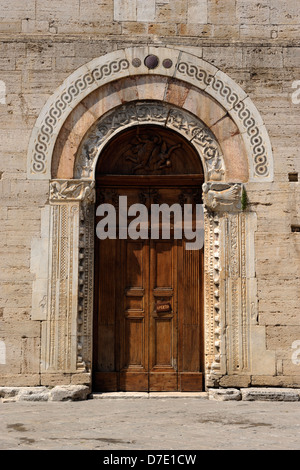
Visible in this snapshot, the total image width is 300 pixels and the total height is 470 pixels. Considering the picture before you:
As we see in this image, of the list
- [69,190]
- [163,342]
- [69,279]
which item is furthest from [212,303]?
[69,190]

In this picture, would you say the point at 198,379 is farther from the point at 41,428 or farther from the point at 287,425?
the point at 41,428

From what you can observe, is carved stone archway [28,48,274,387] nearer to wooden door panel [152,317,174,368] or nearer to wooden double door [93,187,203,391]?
wooden double door [93,187,203,391]

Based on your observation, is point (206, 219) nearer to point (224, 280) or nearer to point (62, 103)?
point (224, 280)

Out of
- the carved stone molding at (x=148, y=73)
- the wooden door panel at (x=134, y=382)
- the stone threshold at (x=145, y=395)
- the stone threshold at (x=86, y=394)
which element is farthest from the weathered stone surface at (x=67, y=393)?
the carved stone molding at (x=148, y=73)

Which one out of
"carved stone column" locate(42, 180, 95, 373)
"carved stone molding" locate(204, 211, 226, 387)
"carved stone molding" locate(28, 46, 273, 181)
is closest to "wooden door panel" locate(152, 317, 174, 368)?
"carved stone molding" locate(204, 211, 226, 387)

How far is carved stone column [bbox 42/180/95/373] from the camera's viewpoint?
8.59 metres

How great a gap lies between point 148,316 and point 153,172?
212 cm

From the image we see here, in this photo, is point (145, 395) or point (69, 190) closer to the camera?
point (145, 395)

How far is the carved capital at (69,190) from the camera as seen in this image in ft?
29.0

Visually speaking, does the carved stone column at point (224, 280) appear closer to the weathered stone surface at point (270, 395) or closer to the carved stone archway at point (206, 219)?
the carved stone archway at point (206, 219)

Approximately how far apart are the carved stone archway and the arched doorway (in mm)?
214

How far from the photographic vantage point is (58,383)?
28.0 ft

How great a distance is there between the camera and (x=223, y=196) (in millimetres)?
8867
